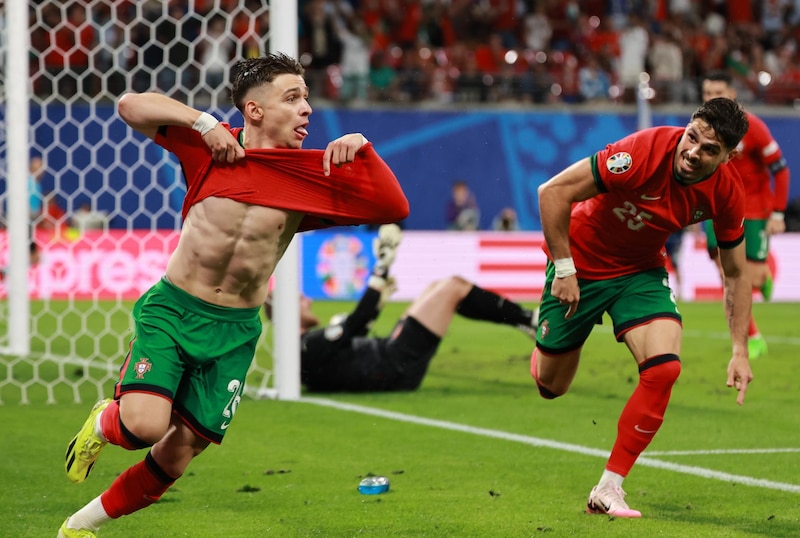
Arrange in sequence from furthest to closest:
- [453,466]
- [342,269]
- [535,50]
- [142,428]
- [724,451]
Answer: [535,50] → [342,269] → [724,451] → [453,466] → [142,428]

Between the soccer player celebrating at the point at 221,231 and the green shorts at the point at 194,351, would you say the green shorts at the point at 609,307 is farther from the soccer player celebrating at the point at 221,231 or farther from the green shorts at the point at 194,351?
the green shorts at the point at 194,351

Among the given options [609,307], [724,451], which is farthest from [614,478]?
[724,451]

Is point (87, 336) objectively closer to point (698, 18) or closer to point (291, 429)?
point (291, 429)

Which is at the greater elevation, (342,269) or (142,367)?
(142,367)

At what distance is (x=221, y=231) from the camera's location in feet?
14.8

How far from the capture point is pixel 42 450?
6.87 meters

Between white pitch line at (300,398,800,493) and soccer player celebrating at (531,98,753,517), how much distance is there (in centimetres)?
78

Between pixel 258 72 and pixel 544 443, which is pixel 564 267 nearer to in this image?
pixel 258 72

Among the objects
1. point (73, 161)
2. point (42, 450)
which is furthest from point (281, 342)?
point (73, 161)

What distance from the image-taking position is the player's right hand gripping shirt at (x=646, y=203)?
5.39 m

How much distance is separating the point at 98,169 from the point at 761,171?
1096cm

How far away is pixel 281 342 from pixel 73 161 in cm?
1045

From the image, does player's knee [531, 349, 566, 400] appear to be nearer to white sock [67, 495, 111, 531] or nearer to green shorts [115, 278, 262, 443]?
green shorts [115, 278, 262, 443]

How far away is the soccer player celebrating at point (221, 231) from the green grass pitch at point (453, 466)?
588 millimetres
